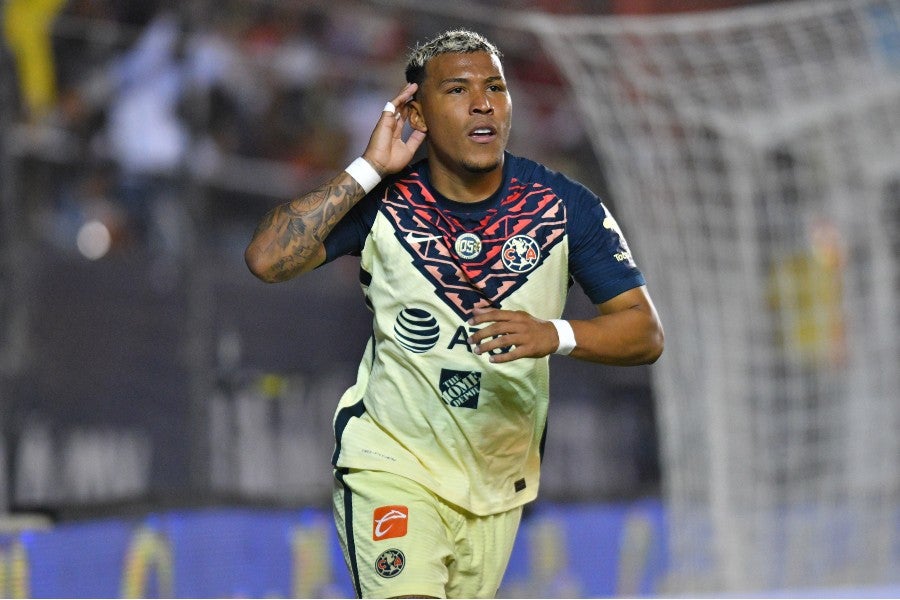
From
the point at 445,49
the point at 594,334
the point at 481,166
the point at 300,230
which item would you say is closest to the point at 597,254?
the point at 594,334

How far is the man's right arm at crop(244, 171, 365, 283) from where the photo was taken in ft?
12.4

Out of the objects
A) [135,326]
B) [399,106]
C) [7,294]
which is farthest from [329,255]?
[135,326]

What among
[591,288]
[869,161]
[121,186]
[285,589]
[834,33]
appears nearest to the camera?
[591,288]

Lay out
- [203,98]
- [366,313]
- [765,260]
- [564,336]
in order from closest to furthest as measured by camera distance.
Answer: [564,336] < [203,98] < [366,313] < [765,260]

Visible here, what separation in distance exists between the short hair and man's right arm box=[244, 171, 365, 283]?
424mm

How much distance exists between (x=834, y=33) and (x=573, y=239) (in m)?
5.01

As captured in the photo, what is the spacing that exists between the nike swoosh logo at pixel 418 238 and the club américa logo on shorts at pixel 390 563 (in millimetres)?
907

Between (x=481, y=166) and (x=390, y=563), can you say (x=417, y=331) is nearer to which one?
(x=481, y=166)

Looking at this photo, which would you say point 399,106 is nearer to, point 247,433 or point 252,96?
point 247,433

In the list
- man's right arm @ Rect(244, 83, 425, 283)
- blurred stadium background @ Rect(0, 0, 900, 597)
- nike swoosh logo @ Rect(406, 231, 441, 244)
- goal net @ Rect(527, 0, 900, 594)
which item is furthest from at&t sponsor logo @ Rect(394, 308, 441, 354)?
goal net @ Rect(527, 0, 900, 594)

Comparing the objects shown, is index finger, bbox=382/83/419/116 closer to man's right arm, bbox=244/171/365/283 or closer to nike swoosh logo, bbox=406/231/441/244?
man's right arm, bbox=244/171/365/283

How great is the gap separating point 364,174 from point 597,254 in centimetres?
73

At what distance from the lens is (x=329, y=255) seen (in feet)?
12.8

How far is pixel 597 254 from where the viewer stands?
388cm
